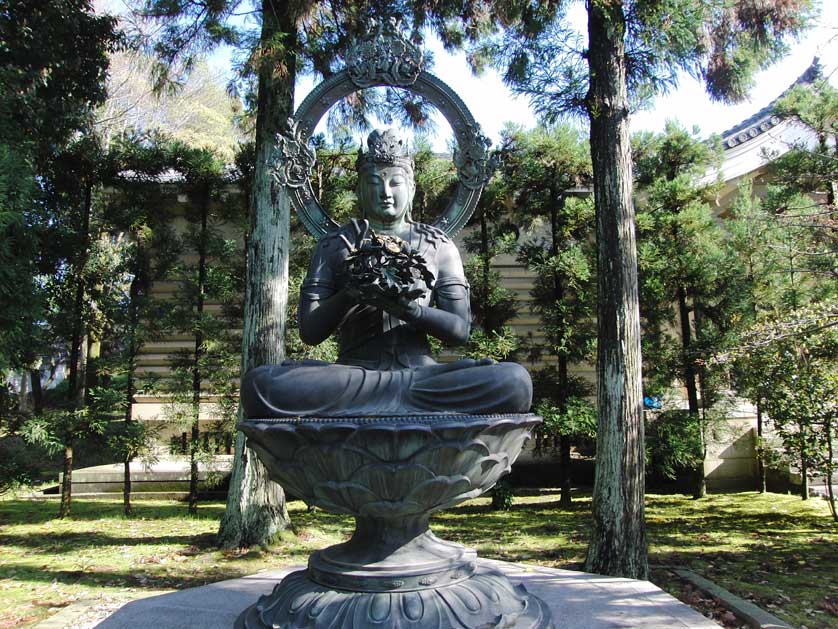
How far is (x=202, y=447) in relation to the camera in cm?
879

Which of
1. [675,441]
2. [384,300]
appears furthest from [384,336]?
[675,441]

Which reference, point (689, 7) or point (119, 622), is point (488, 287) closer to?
point (689, 7)

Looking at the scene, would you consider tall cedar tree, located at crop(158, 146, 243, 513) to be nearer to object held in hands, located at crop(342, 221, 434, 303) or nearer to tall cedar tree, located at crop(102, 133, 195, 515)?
tall cedar tree, located at crop(102, 133, 195, 515)

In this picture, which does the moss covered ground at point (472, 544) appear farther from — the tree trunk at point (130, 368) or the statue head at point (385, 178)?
the statue head at point (385, 178)

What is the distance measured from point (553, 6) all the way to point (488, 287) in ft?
13.9

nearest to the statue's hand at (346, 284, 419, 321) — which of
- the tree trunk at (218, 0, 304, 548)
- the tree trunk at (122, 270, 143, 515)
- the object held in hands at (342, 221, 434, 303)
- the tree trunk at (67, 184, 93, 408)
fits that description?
the object held in hands at (342, 221, 434, 303)

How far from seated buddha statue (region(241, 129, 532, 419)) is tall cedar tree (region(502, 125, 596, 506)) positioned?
19.4 ft

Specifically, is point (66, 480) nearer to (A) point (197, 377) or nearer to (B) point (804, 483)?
(A) point (197, 377)

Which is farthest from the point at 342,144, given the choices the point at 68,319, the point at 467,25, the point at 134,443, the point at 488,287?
the point at 134,443

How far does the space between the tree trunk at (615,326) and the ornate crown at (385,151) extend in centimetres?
309

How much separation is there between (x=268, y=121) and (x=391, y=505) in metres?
5.59

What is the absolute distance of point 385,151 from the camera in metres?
3.46

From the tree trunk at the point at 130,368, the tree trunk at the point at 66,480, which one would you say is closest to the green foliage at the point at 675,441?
the tree trunk at the point at 130,368

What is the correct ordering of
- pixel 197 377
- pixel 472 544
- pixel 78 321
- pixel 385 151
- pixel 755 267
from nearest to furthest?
pixel 385 151, pixel 472 544, pixel 78 321, pixel 197 377, pixel 755 267
